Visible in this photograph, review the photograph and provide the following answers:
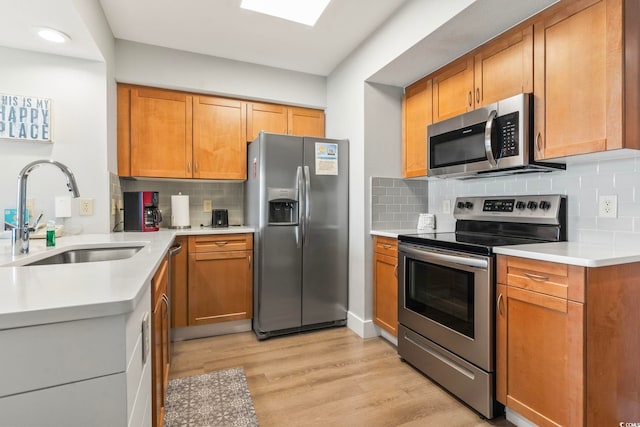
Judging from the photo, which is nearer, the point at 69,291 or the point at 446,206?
the point at 69,291

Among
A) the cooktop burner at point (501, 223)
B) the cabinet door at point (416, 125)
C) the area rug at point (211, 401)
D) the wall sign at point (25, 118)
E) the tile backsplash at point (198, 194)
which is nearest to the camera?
the area rug at point (211, 401)

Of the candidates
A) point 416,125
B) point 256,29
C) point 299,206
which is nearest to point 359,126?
point 416,125

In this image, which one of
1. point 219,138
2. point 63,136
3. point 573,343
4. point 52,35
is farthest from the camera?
point 219,138

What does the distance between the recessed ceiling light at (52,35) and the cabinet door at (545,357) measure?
9.73 feet

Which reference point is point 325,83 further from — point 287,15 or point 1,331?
point 1,331

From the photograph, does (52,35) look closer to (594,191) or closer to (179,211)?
(179,211)

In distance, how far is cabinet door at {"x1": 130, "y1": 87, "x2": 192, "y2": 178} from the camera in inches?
110

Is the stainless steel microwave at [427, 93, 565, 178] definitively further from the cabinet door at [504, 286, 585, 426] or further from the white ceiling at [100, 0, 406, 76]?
the white ceiling at [100, 0, 406, 76]

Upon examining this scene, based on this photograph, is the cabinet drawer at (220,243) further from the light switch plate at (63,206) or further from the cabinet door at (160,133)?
the light switch plate at (63,206)

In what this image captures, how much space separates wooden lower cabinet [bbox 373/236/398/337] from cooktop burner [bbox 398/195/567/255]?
266mm

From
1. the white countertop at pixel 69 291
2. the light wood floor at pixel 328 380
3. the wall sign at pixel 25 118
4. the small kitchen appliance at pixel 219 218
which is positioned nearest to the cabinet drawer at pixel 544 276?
the light wood floor at pixel 328 380

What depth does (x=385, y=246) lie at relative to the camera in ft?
8.57

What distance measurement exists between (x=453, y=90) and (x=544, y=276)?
58.1 inches

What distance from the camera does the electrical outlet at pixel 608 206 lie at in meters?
1.75
